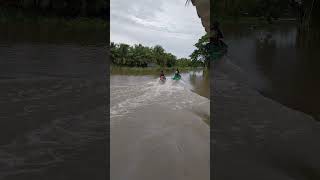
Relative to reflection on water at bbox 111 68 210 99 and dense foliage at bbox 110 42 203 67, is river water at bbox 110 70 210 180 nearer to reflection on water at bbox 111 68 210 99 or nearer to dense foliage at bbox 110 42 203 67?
reflection on water at bbox 111 68 210 99

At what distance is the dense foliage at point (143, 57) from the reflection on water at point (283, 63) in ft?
99.1

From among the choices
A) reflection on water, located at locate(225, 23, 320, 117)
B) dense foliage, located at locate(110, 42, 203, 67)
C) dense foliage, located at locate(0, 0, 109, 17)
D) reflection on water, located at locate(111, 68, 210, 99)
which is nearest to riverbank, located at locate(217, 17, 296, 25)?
reflection on water, located at locate(225, 23, 320, 117)

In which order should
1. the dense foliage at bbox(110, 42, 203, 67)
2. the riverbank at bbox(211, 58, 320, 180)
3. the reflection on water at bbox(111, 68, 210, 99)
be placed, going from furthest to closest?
1. the dense foliage at bbox(110, 42, 203, 67)
2. the reflection on water at bbox(111, 68, 210, 99)
3. the riverbank at bbox(211, 58, 320, 180)

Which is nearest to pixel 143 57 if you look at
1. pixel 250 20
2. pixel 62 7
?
pixel 62 7

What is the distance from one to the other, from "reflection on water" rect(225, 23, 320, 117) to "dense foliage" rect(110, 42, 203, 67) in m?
30.2

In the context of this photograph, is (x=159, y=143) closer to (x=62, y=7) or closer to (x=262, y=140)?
(x=262, y=140)

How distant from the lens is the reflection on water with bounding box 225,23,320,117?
13859 mm

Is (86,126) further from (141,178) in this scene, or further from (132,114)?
(141,178)

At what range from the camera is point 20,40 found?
29.1m

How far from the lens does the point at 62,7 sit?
3111 cm

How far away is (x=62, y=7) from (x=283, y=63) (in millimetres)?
18728

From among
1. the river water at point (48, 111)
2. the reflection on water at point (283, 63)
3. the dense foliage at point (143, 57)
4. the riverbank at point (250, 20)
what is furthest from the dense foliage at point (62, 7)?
the dense foliage at point (143, 57)

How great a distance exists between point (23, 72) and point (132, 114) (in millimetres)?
8628

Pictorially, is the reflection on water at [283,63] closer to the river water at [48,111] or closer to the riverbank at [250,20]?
the riverbank at [250,20]
